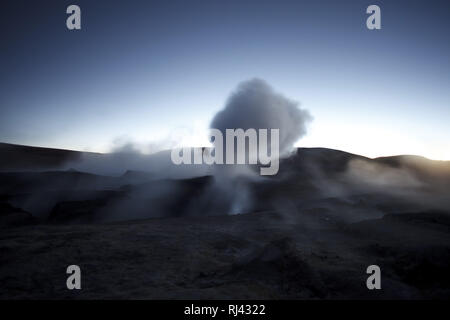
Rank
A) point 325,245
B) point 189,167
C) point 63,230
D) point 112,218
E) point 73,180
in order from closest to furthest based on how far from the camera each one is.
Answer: point 325,245 → point 63,230 → point 112,218 → point 73,180 → point 189,167

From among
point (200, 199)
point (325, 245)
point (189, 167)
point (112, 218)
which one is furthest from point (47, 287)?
point (189, 167)

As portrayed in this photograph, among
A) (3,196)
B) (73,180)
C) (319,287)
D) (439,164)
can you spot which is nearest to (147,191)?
(73,180)

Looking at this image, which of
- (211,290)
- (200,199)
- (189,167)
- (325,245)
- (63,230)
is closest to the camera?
(211,290)

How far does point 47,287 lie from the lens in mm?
5402

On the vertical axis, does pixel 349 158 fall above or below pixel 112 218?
above

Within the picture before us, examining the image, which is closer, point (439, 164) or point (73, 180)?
point (73, 180)

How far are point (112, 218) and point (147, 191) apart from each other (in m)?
4.53

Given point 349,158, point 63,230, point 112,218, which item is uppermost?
point 349,158

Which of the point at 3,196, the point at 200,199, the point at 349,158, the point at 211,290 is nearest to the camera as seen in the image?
the point at 211,290

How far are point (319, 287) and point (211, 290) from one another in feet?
7.41

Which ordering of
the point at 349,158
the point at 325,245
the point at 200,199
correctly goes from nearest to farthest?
the point at 325,245
the point at 200,199
the point at 349,158

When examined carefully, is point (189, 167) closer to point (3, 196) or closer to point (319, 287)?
point (3, 196)

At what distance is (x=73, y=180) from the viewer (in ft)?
73.2
